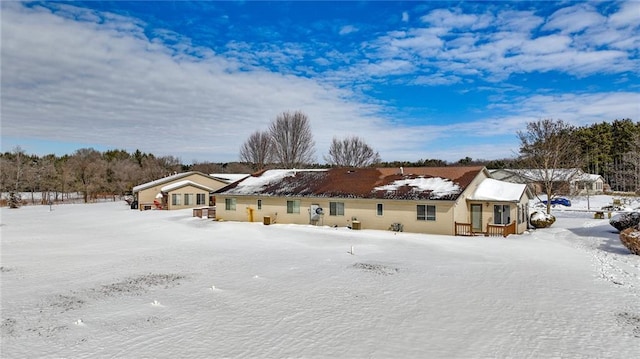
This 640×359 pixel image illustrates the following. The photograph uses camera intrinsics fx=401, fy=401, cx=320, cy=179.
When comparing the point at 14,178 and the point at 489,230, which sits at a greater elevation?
the point at 14,178

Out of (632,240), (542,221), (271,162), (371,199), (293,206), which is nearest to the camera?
(632,240)

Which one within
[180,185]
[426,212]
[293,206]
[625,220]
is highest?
[180,185]

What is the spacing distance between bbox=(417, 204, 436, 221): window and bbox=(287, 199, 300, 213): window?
32.3 feet

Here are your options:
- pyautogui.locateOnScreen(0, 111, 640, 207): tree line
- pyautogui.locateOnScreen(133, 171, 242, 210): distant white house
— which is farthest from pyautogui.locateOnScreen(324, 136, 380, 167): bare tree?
pyautogui.locateOnScreen(133, 171, 242, 210): distant white house

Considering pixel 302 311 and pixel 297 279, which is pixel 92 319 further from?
pixel 297 279

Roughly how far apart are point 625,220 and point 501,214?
24.0ft

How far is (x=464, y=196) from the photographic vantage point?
2838cm

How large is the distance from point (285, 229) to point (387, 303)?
18.2 metres

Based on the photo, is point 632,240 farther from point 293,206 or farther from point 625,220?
point 293,206

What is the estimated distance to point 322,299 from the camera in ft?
42.3

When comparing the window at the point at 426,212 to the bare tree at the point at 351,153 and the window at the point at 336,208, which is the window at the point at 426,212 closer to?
the window at the point at 336,208

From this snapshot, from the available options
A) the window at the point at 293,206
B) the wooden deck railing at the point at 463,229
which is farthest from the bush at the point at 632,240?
the window at the point at 293,206

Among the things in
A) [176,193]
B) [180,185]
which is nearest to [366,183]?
[180,185]

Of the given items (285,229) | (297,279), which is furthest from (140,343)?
(285,229)
